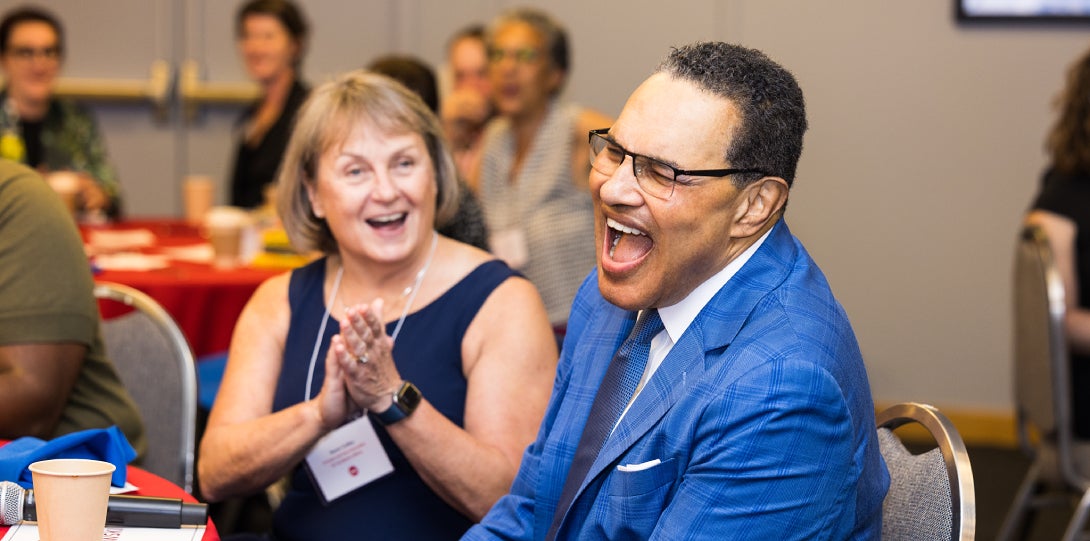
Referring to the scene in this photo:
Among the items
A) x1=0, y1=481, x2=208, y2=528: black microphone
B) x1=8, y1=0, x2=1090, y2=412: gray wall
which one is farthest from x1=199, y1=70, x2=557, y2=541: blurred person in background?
x1=8, y1=0, x2=1090, y2=412: gray wall

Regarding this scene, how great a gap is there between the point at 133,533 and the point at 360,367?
1.48 ft

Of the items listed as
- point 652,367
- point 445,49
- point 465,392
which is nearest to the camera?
point 652,367

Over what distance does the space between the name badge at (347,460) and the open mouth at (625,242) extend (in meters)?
→ 0.68

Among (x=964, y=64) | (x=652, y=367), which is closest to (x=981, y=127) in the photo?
(x=964, y=64)

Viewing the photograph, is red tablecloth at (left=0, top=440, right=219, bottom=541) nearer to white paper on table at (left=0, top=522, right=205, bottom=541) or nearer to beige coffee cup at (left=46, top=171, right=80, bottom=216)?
white paper on table at (left=0, top=522, right=205, bottom=541)

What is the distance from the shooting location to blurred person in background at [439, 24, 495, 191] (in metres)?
5.11

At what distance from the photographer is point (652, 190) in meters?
1.45

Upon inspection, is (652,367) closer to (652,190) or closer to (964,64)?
(652,190)

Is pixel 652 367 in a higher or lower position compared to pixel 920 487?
higher

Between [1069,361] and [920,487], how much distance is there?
1.91 meters

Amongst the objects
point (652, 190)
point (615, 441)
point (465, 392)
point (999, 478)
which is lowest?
point (999, 478)

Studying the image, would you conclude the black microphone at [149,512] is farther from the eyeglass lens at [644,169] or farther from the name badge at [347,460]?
the eyeglass lens at [644,169]

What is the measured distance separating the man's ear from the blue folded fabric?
0.89 metres

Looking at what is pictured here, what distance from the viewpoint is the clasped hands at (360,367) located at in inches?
70.7
